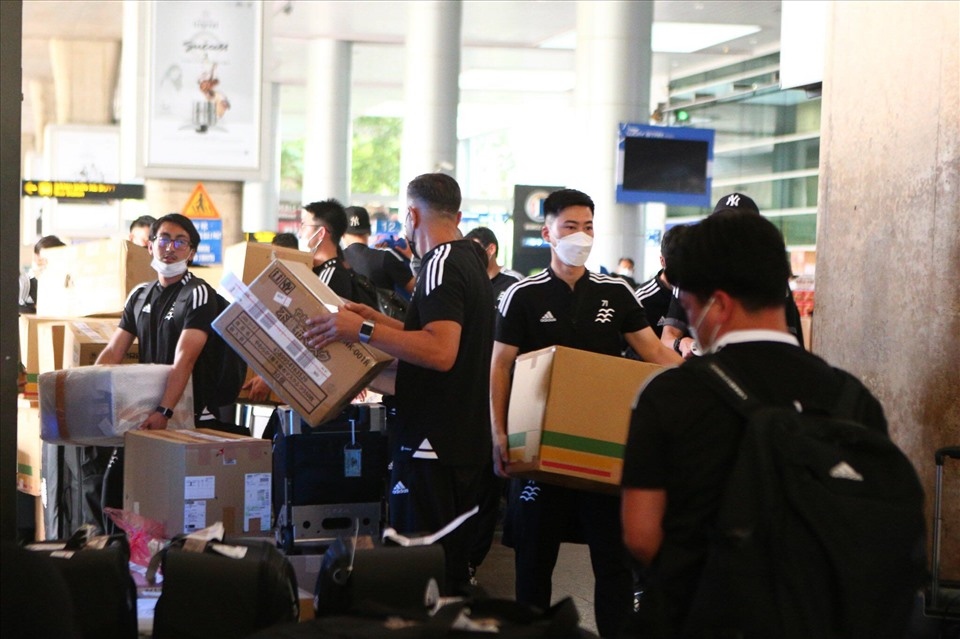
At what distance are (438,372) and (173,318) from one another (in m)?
2.25

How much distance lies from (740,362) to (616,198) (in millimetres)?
17854

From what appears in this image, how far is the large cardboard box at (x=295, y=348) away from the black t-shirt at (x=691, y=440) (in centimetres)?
220

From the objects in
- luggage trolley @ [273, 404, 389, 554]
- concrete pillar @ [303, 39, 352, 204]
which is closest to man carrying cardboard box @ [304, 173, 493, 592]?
luggage trolley @ [273, 404, 389, 554]

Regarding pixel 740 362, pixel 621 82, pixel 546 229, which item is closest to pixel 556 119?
pixel 621 82

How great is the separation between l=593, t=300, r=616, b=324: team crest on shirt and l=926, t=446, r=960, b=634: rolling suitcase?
4.49 feet

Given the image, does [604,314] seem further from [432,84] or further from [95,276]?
[432,84]

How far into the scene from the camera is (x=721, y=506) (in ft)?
7.54

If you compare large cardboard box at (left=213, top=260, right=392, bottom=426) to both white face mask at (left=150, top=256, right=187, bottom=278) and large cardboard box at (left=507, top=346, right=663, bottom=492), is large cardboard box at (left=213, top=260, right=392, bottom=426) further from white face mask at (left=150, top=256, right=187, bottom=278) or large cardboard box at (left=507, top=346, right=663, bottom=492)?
white face mask at (left=150, top=256, right=187, bottom=278)

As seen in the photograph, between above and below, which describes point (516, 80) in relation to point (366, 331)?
above

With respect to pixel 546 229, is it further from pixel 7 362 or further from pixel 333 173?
pixel 333 173

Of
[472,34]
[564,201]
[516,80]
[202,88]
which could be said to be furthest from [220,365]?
[516,80]

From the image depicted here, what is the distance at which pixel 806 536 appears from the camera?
228 centimetres

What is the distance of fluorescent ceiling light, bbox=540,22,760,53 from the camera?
90.6 ft

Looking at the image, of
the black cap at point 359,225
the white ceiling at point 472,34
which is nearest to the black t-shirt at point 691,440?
the black cap at point 359,225
